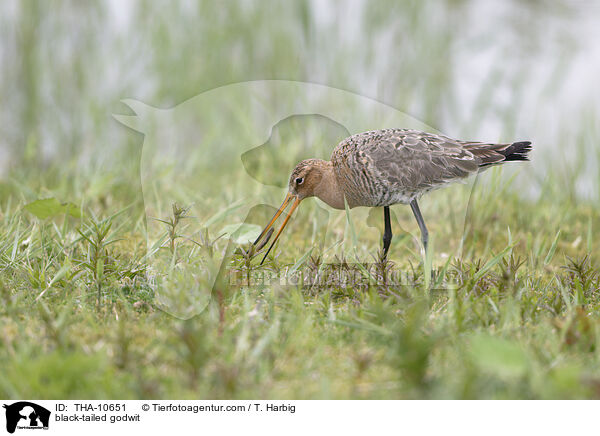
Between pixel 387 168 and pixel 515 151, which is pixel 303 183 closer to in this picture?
pixel 387 168

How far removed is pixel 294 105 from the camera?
3.12 meters

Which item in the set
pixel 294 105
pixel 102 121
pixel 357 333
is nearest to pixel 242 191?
pixel 294 105

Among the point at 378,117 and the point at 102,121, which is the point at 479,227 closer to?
the point at 378,117

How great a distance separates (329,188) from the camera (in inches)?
114

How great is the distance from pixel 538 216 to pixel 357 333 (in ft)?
6.96

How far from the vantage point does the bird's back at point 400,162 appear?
2.82 m

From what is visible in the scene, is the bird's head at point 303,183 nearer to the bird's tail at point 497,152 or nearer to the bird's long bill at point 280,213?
the bird's long bill at point 280,213

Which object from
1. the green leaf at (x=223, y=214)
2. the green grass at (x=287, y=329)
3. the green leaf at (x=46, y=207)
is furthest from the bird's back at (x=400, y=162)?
the green leaf at (x=46, y=207)

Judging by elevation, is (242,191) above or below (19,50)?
below
